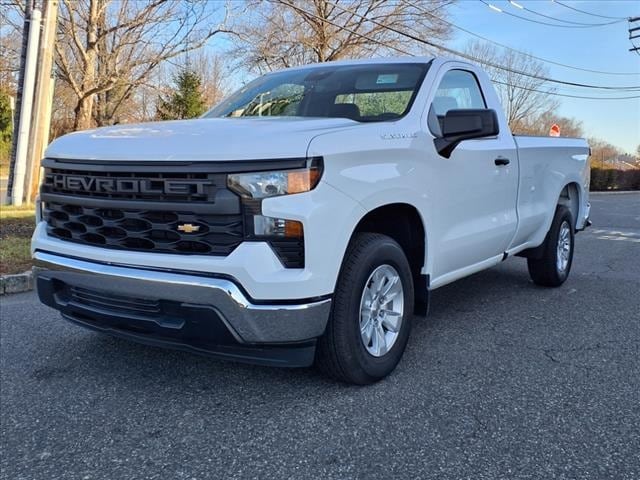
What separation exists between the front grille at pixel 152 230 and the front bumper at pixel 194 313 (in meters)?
0.13

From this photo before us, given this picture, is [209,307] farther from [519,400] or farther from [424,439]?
[519,400]

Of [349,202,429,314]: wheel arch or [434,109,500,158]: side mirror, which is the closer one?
[349,202,429,314]: wheel arch

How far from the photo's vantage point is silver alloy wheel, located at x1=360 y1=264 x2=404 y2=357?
3322 millimetres

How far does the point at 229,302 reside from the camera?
2.72 metres

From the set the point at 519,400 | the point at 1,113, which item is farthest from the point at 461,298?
the point at 1,113

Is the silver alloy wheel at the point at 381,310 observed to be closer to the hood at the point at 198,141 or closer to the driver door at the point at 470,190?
the driver door at the point at 470,190

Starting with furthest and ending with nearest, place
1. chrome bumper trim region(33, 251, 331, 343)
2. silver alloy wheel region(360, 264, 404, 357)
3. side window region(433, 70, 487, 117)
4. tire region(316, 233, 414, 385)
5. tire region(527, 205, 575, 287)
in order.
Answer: tire region(527, 205, 575, 287)
side window region(433, 70, 487, 117)
silver alloy wheel region(360, 264, 404, 357)
tire region(316, 233, 414, 385)
chrome bumper trim region(33, 251, 331, 343)

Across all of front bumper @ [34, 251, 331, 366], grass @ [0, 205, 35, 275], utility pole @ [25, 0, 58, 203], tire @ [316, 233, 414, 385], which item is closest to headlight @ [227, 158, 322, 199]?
front bumper @ [34, 251, 331, 366]

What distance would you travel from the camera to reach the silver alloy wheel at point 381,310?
332 centimetres

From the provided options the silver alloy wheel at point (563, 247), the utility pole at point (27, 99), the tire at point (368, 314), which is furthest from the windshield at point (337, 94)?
the utility pole at point (27, 99)

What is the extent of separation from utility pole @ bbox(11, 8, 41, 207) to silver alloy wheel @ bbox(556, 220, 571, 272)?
9.70m

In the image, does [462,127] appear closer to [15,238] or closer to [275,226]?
[275,226]

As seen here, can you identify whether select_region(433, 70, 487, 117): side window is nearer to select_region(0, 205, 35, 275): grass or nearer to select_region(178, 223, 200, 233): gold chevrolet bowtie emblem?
select_region(178, 223, 200, 233): gold chevrolet bowtie emblem

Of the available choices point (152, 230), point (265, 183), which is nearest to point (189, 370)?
point (152, 230)
